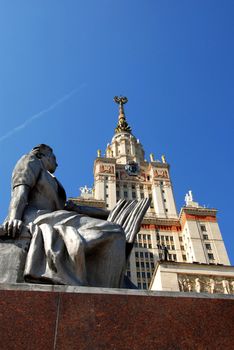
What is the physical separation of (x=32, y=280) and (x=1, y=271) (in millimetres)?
418

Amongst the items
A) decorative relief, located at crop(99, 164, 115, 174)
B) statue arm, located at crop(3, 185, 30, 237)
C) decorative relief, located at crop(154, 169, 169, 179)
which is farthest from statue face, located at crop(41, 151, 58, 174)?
decorative relief, located at crop(154, 169, 169, 179)

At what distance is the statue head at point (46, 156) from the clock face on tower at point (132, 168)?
80463mm

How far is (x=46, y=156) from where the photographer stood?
6.44 m

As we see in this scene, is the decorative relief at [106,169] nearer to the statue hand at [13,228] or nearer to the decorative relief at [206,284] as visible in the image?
the decorative relief at [206,284]

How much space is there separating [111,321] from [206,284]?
34821 millimetres

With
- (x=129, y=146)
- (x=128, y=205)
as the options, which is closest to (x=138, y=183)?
(x=129, y=146)

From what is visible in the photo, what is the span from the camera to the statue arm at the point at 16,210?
4742 millimetres

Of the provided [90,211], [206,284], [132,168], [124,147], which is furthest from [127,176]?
[90,211]

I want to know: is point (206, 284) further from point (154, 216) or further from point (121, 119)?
point (121, 119)

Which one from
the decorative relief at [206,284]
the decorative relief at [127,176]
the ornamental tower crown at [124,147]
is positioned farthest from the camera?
the ornamental tower crown at [124,147]

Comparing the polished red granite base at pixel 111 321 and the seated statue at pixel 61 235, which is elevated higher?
the seated statue at pixel 61 235

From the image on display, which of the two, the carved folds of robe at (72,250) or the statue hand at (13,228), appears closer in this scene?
the carved folds of robe at (72,250)

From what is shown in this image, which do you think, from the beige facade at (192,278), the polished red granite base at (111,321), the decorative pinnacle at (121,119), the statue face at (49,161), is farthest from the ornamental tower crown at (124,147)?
the polished red granite base at (111,321)

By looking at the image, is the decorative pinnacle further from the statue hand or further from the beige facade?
the statue hand
